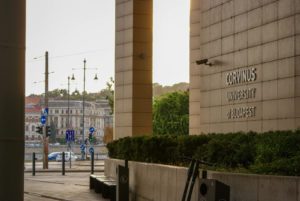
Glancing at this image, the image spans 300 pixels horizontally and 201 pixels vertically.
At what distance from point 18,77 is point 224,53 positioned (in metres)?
15.6

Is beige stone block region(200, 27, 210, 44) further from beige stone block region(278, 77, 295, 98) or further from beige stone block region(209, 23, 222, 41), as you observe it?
beige stone block region(278, 77, 295, 98)

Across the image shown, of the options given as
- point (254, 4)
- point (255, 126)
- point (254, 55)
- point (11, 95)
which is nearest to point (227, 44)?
point (254, 55)

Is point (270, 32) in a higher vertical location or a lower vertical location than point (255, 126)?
higher

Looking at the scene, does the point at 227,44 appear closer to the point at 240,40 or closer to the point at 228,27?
the point at 228,27

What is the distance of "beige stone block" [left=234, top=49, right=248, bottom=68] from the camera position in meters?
18.8

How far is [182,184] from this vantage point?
41.3 ft

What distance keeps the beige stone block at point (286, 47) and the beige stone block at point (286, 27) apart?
15cm

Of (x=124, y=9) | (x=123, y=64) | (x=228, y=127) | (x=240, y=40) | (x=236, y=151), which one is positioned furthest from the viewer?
(x=124, y=9)

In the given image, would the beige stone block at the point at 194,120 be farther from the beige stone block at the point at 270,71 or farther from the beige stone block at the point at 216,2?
the beige stone block at the point at 270,71

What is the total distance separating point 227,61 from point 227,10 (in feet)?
5.41

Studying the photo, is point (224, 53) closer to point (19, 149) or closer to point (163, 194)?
point (163, 194)

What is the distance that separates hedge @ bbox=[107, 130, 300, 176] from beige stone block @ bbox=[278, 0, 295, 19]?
4425 millimetres

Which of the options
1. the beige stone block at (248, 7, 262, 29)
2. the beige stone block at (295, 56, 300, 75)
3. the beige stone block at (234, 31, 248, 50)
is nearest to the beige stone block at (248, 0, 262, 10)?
the beige stone block at (248, 7, 262, 29)

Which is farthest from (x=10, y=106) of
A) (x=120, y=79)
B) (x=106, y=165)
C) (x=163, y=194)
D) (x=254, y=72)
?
(x=120, y=79)
